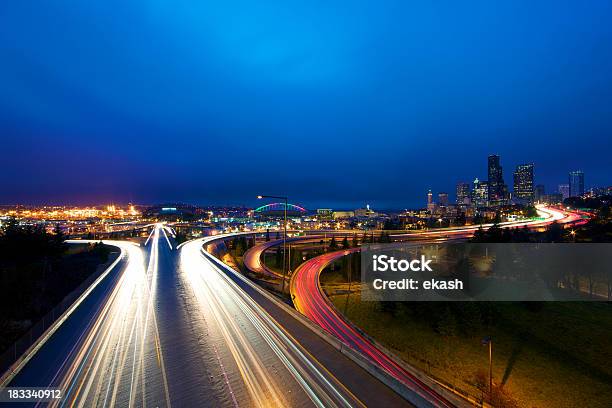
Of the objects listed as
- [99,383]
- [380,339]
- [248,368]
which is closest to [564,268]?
[380,339]

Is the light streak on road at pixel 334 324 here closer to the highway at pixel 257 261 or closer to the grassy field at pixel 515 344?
the grassy field at pixel 515 344

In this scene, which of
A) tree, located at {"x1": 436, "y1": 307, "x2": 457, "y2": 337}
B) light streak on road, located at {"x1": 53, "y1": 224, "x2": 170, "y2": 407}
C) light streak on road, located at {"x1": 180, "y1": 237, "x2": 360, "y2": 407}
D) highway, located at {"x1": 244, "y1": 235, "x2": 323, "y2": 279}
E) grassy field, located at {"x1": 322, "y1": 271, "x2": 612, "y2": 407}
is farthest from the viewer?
highway, located at {"x1": 244, "y1": 235, "x2": 323, "y2": 279}

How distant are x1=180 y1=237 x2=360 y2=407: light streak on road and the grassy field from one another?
408 inches

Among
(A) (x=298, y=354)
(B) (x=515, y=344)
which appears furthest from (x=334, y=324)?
(B) (x=515, y=344)

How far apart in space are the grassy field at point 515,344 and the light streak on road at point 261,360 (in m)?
10.4

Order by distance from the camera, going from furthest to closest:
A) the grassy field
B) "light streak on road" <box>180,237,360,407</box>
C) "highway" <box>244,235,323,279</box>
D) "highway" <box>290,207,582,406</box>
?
1. "highway" <box>244,235,323,279</box>
2. the grassy field
3. "highway" <box>290,207,582,406</box>
4. "light streak on road" <box>180,237,360,407</box>

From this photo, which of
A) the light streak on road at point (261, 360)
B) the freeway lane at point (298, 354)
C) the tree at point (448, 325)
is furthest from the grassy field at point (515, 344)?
the light streak on road at point (261, 360)

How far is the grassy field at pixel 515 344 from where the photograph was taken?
51.5 feet

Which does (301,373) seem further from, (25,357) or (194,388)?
(25,357)

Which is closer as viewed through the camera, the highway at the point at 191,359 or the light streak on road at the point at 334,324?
the highway at the point at 191,359

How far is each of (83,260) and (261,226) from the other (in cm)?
7133

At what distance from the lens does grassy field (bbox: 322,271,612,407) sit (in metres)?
15.7

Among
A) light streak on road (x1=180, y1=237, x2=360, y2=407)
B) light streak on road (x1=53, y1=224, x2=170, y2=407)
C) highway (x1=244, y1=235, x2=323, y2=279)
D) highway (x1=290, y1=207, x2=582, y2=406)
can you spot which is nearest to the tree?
highway (x1=290, y1=207, x2=582, y2=406)

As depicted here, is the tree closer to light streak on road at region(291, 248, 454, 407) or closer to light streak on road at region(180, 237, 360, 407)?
light streak on road at region(291, 248, 454, 407)
